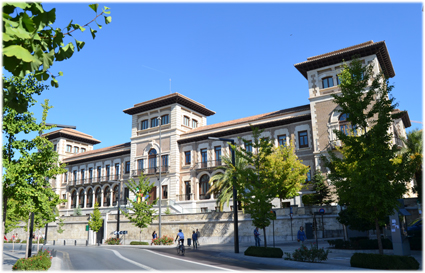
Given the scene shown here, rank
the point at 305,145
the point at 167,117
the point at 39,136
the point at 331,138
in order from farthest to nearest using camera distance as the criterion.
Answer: the point at 167,117 → the point at 305,145 → the point at 331,138 → the point at 39,136

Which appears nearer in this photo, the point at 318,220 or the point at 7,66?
the point at 7,66

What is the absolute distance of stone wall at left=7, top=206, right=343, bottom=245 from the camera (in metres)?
29.7

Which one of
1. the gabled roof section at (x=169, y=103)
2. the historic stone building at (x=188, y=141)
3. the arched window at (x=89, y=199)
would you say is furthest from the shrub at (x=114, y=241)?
the gabled roof section at (x=169, y=103)

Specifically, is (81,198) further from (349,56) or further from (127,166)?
(349,56)

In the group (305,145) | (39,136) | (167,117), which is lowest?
(39,136)

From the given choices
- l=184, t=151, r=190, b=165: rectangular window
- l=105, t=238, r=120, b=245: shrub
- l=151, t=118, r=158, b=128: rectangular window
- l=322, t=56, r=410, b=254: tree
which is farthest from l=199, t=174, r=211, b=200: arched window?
l=322, t=56, r=410, b=254: tree

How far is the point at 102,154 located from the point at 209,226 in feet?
92.7

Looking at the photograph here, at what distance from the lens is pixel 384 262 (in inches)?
528

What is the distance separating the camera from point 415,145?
1057 inches

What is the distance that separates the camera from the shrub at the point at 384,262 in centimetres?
1298

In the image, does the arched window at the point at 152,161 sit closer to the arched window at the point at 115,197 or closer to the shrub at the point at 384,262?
the arched window at the point at 115,197

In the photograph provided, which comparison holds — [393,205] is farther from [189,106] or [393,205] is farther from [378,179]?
→ [189,106]

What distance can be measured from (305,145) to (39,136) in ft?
92.7

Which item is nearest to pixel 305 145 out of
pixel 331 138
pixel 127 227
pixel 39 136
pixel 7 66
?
pixel 331 138
